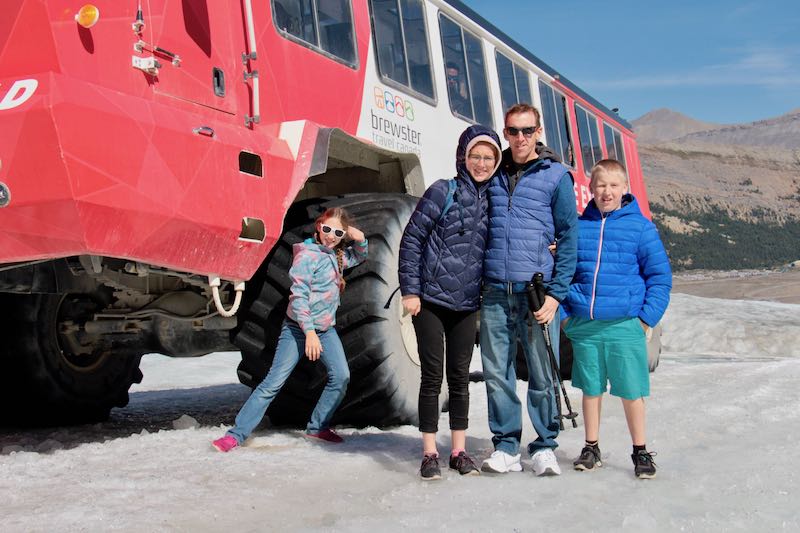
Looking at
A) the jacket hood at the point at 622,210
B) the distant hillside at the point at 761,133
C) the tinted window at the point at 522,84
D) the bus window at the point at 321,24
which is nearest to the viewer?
the jacket hood at the point at 622,210

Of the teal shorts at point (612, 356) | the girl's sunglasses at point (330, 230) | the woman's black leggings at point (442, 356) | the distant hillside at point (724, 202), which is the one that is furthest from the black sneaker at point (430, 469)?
the distant hillside at point (724, 202)

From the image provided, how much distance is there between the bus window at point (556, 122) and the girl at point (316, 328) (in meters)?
5.35

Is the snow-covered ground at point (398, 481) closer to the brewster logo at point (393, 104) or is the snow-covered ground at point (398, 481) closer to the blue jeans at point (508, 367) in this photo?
the blue jeans at point (508, 367)

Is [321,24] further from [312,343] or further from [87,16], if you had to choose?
[312,343]

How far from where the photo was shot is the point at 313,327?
4.39m

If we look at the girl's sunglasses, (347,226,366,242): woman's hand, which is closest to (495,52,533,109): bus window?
(347,226,366,242): woman's hand

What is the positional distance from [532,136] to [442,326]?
0.96 m

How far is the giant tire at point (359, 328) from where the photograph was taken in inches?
183

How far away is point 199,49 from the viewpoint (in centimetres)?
415

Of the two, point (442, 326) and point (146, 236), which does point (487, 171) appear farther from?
point (146, 236)

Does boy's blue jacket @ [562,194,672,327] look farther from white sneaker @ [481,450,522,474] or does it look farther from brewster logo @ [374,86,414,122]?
brewster logo @ [374,86,414,122]

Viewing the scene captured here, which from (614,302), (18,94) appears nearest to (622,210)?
(614,302)

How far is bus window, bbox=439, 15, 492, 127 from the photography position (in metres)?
7.02

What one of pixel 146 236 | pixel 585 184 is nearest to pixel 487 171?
pixel 146 236
